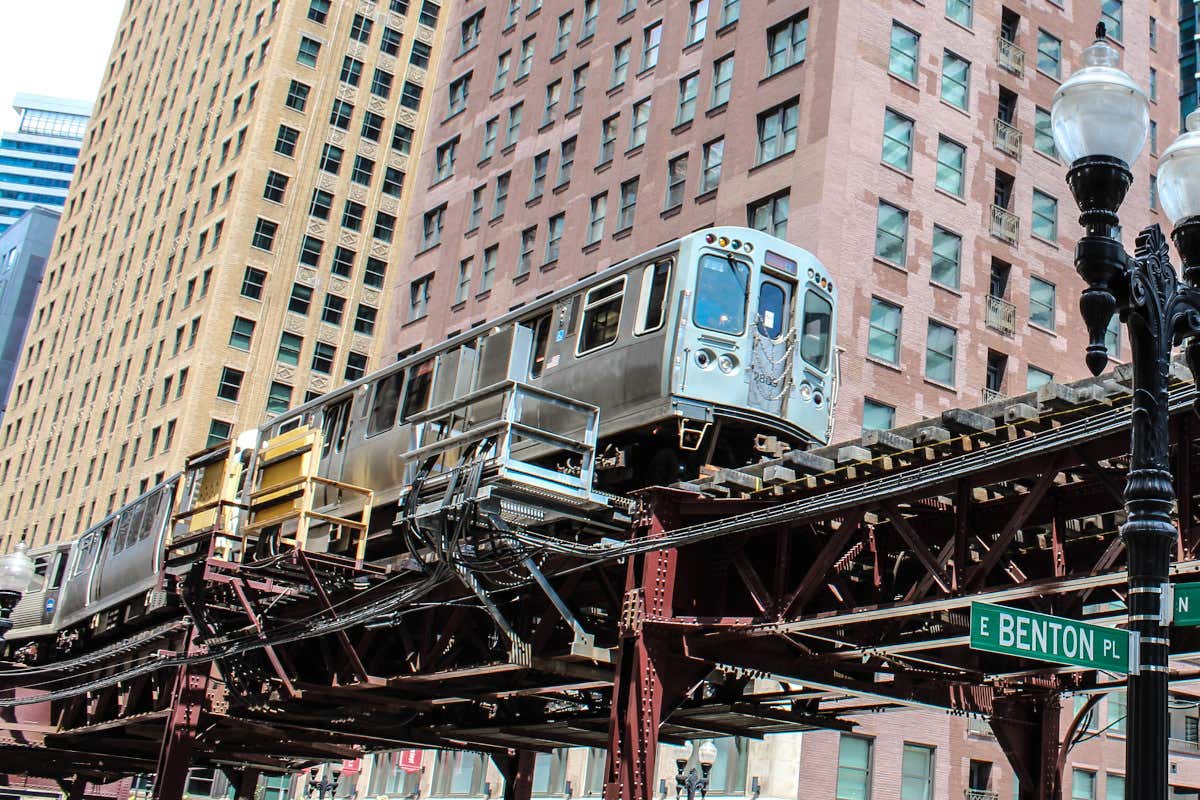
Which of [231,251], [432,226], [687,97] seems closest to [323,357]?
[231,251]

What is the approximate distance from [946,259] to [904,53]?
7.30 metres

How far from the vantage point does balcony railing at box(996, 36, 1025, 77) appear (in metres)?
51.0

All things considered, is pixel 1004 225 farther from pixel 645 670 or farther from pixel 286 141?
pixel 286 141

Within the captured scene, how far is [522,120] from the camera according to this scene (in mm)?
61094

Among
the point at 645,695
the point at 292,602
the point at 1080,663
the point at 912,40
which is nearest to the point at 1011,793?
the point at 912,40

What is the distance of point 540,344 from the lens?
69.2 feet

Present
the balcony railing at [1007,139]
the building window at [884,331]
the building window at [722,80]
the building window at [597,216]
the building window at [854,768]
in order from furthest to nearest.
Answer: the building window at [597,216], the building window at [722,80], the balcony railing at [1007,139], the building window at [884,331], the building window at [854,768]

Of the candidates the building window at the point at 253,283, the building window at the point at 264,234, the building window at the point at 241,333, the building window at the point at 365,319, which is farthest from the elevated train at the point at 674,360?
the building window at the point at 365,319

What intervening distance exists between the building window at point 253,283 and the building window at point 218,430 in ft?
25.1

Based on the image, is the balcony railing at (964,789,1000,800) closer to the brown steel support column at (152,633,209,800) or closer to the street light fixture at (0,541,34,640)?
the brown steel support column at (152,633,209,800)

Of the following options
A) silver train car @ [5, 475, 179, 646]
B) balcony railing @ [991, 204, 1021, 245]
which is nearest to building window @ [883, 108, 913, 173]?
balcony railing @ [991, 204, 1021, 245]

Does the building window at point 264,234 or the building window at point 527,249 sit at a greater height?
the building window at point 264,234

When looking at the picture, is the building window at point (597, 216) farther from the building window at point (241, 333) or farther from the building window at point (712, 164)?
the building window at point (241, 333)

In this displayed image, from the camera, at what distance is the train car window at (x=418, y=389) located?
22.7m
